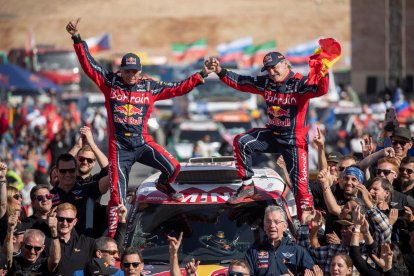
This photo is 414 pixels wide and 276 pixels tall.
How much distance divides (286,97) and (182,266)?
1894mm

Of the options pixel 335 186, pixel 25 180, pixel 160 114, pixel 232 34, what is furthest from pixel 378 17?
pixel 335 186

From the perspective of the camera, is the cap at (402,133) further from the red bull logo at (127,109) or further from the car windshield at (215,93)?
the car windshield at (215,93)

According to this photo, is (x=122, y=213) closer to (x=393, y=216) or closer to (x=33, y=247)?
(x=33, y=247)

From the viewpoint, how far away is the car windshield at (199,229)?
9.70 metres

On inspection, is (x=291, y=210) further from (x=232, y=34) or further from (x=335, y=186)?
(x=232, y=34)

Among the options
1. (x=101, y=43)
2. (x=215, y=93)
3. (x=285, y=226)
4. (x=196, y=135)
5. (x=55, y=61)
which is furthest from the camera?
(x=55, y=61)

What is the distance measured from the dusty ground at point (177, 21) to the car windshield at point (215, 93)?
2179 inches

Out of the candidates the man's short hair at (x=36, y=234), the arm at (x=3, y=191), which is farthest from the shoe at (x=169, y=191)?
the arm at (x=3, y=191)

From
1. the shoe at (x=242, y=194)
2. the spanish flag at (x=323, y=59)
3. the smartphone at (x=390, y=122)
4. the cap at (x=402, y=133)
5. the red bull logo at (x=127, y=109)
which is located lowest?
the shoe at (x=242, y=194)

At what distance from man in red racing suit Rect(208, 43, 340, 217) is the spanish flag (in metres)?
0.07

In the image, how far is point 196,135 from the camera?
87.7 feet

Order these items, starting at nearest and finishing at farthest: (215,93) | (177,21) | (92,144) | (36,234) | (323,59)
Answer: (36,234)
(323,59)
(92,144)
(215,93)
(177,21)

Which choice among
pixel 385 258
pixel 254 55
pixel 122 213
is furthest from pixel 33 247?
pixel 254 55

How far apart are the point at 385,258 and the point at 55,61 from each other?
49214 mm
